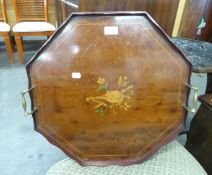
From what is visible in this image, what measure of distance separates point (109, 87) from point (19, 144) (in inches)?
41.8

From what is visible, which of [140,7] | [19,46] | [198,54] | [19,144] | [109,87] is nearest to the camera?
[109,87]

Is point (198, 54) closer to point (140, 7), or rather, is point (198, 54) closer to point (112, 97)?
point (112, 97)

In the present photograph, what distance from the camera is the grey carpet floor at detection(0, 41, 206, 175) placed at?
4.57ft

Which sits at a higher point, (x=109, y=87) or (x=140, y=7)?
(x=140, y=7)

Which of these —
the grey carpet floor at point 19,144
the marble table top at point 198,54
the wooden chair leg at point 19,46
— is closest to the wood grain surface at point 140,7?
the marble table top at point 198,54

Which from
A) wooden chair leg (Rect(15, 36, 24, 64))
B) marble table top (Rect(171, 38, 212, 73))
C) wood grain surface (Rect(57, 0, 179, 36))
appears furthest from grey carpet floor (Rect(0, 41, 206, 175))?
wood grain surface (Rect(57, 0, 179, 36))

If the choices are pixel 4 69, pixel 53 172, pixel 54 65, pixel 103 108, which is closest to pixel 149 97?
pixel 103 108

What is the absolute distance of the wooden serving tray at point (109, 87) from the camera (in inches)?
30.0

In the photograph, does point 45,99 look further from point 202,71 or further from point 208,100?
point 208,100

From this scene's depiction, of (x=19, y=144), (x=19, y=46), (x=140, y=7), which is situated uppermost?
(x=140, y=7)

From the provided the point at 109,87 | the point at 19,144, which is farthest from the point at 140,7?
the point at 19,144

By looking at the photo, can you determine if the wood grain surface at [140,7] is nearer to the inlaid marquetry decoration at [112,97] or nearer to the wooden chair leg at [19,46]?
the wooden chair leg at [19,46]

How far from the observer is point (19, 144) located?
1571 millimetres

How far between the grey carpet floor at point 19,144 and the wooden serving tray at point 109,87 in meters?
0.64
